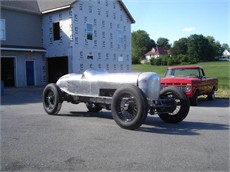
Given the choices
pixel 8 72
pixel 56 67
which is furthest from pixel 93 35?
pixel 8 72

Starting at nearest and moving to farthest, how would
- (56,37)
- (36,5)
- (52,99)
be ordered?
(52,99) < (56,37) < (36,5)

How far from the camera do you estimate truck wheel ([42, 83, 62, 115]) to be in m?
9.09

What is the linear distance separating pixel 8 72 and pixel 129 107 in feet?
63.4

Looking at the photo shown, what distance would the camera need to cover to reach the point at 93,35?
27031 millimetres

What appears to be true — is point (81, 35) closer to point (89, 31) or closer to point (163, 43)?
point (89, 31)

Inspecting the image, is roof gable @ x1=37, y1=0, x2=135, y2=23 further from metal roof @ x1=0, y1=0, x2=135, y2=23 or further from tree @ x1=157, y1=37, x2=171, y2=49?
tree @ x1=157, y1=37, x2=171, y2=49

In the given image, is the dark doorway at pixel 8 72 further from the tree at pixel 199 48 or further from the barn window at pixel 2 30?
the tree at pixel 199 48

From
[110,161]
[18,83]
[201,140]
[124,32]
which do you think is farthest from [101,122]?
[124,32]

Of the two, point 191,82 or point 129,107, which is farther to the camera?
point 191,82

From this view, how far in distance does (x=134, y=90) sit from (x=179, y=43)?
118607 mm

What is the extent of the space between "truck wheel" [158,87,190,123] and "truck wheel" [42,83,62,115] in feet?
9.95

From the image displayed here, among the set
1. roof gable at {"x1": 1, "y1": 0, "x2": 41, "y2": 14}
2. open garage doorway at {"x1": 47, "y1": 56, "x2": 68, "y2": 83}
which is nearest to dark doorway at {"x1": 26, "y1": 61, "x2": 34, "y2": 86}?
open garage doorway at {"x1": 47, "y1": 56, "x2": 68, "y2": 83}

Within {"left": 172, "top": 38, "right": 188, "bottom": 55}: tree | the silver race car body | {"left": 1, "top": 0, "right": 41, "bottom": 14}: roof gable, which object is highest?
{"left": 172, "top": 38, "right": 188, "bottom": 55}: tree

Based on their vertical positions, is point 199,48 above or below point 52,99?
above
